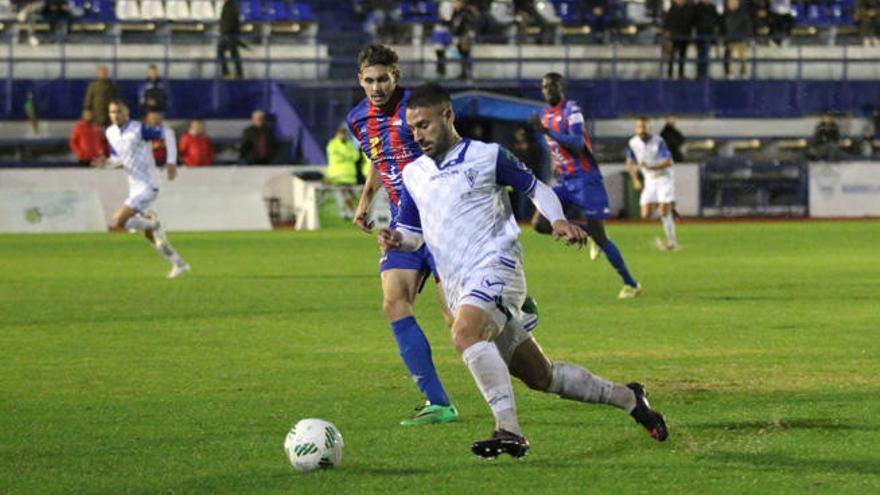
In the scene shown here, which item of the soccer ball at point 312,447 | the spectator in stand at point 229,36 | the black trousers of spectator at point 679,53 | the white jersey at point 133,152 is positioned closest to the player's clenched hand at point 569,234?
the soccer ball at point 312,447

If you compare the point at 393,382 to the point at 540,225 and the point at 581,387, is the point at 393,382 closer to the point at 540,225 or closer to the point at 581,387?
the point at 581,387

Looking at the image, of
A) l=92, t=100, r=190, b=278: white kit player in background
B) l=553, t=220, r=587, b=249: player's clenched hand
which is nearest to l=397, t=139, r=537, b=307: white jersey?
l=553, t=220, r=587, b=249: player's clenched hand

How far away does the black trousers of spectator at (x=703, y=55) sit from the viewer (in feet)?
136

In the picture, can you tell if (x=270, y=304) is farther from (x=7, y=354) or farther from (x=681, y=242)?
(x=681, y=242)

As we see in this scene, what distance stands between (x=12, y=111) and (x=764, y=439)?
1196 inches

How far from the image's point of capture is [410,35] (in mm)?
41438

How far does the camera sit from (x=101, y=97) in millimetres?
35688

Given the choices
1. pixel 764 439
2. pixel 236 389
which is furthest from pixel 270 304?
pixel 764 439

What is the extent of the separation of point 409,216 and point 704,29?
33717 mm

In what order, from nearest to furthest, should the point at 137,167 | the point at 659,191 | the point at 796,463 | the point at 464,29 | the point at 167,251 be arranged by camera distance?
the point at 796,463, the point at 167,251, the point at 137,167, the point at 659,191, the point at 464,29

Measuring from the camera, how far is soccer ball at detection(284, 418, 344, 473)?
815 cm

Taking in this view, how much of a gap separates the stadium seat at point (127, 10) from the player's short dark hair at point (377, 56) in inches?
1194

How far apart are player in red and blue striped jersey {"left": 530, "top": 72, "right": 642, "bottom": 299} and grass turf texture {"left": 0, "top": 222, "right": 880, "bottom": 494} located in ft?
1.54

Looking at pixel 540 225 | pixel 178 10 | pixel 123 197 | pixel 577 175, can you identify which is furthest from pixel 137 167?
pixel 178 10
